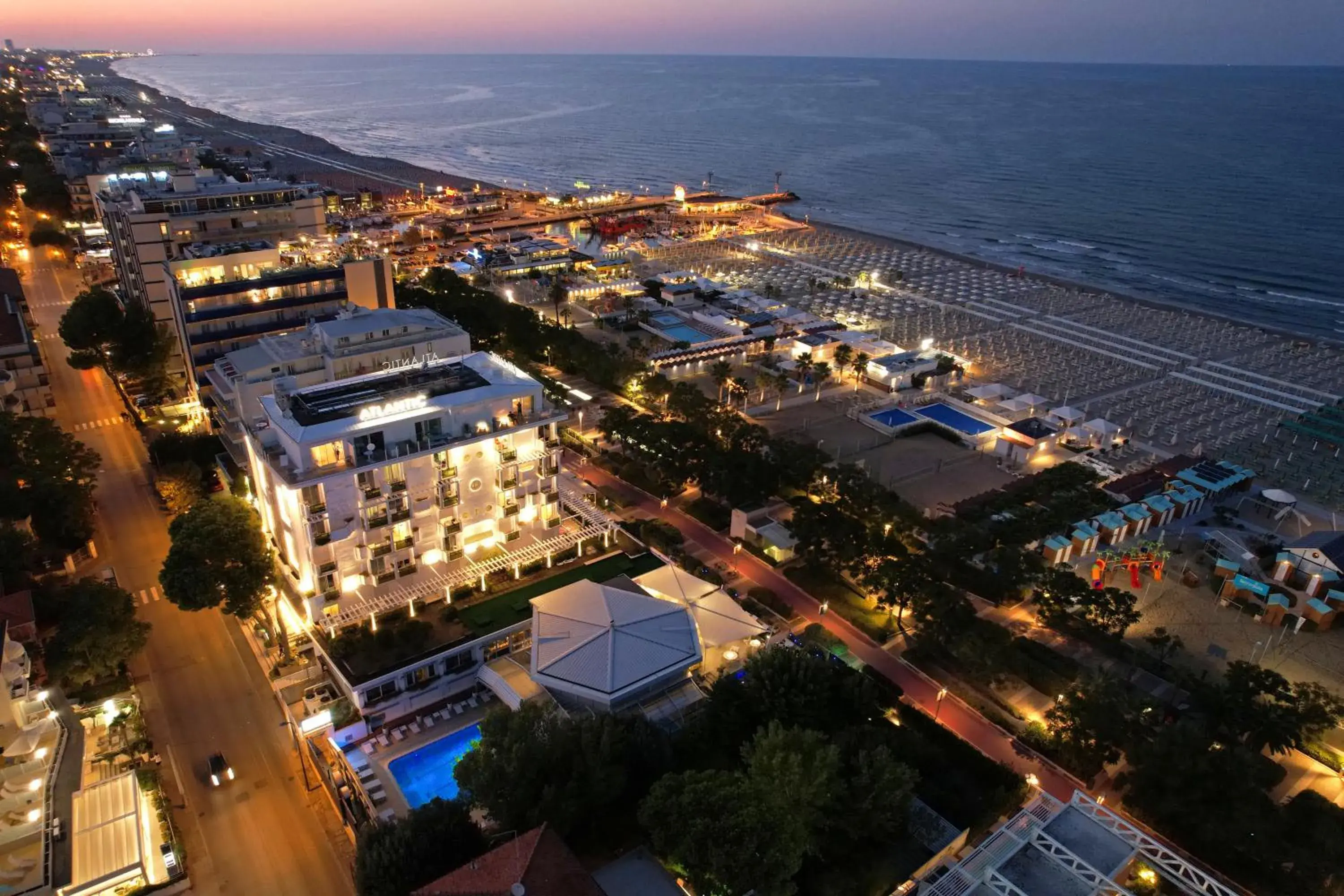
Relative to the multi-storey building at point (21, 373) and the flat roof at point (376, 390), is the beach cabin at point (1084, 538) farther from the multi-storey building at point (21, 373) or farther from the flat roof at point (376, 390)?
the multi-storey building at point (21, 373)

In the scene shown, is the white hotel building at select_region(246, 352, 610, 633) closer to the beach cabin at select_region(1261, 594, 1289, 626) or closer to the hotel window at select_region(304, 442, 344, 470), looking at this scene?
the hotel window at select_region(304, 442, 344, 470)

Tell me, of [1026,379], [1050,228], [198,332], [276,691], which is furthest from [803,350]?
[1050,228]

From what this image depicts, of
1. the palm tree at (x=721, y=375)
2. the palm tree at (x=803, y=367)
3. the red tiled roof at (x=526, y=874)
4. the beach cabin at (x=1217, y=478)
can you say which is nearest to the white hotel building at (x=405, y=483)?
the red tiled roof at (x=526, y=874)

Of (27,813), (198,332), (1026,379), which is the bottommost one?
(1026,379)

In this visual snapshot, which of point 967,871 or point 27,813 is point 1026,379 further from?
point 27,813

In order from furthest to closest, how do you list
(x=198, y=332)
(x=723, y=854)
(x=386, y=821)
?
(x=198, y=332)
(x=386, y=821)
(x=723, y=854)

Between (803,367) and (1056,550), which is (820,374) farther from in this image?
(1056,550)
